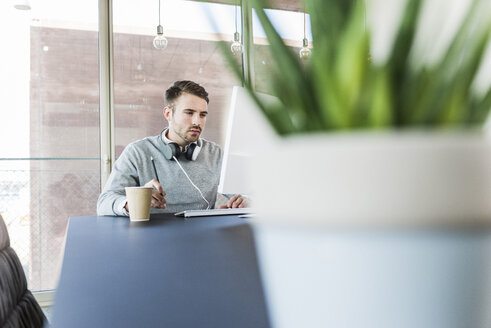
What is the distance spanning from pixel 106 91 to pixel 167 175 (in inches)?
48.6

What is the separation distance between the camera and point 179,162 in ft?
7.27

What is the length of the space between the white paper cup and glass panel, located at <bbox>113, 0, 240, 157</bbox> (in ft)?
5.49

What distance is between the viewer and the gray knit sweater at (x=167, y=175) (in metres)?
1.99

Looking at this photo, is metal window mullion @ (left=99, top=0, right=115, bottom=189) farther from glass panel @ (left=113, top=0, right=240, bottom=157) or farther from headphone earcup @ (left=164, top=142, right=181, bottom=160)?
headphone earcup @ (left=164, top=142, right=181, bottom=160)

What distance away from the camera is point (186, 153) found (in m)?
2.25

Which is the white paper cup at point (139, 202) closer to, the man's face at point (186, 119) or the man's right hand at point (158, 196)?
the man's right hand at point (158, 196)

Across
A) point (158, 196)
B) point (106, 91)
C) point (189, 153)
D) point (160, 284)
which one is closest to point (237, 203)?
point (158, 196)

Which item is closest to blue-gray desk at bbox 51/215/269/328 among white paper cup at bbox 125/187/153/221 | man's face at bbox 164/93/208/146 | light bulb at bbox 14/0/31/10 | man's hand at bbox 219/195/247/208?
white paper cup at bbox 125/187/153/221

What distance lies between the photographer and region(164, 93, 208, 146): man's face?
2297mm

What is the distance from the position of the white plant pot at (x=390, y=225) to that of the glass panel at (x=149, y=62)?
2.86 meters

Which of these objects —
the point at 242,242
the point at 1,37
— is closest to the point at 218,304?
the point at 242,242

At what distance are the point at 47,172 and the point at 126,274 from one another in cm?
264

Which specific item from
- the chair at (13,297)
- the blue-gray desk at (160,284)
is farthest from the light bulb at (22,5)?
the blue-gray desk at (160,284)

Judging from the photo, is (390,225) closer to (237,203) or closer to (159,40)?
(237,203)
